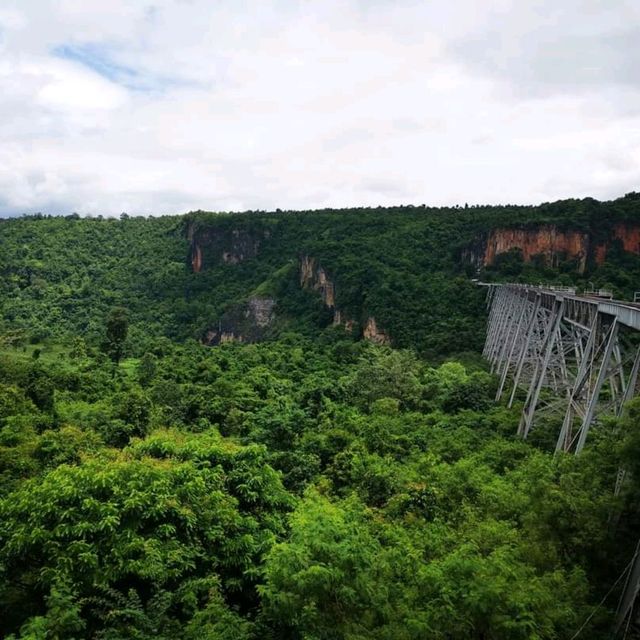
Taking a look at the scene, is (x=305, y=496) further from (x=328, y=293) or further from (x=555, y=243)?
(x=328, y=293)

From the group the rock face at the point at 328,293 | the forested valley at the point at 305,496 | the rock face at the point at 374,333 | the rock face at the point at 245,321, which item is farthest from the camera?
the rock face at the point at 245,321

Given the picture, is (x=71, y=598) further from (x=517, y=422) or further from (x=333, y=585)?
(x=517, y=422)

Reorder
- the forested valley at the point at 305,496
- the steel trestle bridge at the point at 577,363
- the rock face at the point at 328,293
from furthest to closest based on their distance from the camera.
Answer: the rock face at the point at 328,293 → the steel trestle bridge at the point at 577,363 → the forested valley at the point at 305,496

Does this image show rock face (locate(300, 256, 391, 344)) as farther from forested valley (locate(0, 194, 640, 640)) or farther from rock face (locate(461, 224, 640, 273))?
rock face (locate(461, 224, 640, 273))

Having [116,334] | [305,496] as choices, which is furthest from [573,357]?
[116,334]

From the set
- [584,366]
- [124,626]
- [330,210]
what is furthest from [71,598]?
[330,210]

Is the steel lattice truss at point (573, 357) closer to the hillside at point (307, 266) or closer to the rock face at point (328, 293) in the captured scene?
the hillside at point (307, 266)

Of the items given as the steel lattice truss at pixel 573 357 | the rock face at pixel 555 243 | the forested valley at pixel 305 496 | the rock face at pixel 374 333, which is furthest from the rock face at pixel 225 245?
the steel lattice truss at pixel 573 357
